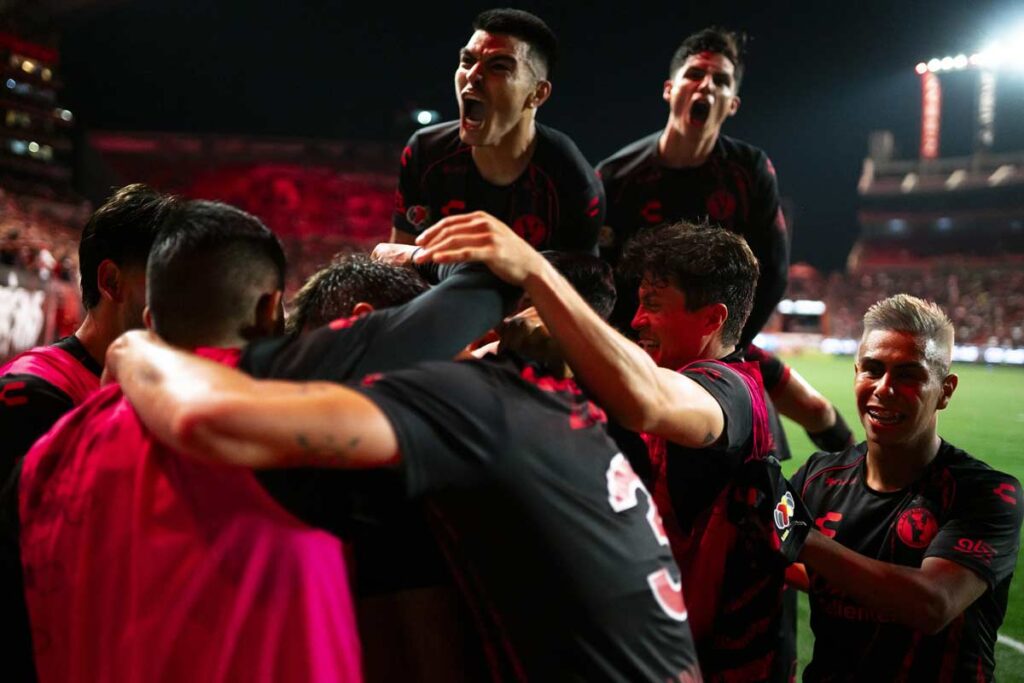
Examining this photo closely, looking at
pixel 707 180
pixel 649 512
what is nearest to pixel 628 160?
pixel 707 180

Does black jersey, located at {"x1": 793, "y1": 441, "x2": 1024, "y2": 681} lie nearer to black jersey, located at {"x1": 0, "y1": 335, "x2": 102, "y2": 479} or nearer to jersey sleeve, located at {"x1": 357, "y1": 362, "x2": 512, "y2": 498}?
jersey sleeve, located at {"x1": 357, "y1": 362, "x2": 512, "y2": 498}

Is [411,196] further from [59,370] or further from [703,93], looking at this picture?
[59,370]

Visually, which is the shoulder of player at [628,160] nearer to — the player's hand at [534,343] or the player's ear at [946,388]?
the player's ear at [946,388]

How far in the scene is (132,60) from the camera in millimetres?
39438

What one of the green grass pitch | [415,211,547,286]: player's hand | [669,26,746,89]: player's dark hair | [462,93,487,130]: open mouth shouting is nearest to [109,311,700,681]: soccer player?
[415,211,547,286]: player's hand

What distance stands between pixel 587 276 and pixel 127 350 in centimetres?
134

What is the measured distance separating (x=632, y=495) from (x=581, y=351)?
0.36m

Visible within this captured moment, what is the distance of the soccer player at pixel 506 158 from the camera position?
143 inches

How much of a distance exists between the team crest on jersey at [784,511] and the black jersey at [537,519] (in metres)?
0.60

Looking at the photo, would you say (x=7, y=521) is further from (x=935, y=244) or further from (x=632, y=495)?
(x=935, y=244)

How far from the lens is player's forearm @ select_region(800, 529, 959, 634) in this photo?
8.09ft

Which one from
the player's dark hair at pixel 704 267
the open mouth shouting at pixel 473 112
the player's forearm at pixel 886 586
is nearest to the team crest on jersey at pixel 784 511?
the player's forearm at pixel 886 586

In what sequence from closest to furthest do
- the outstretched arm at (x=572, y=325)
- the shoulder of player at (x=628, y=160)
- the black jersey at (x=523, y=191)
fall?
the outstretched arm at (x=572, y=325), the black jersey at (x=523, y=191), the shoulder of player at (x=628, y=160)

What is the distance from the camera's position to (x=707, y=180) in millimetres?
4363
